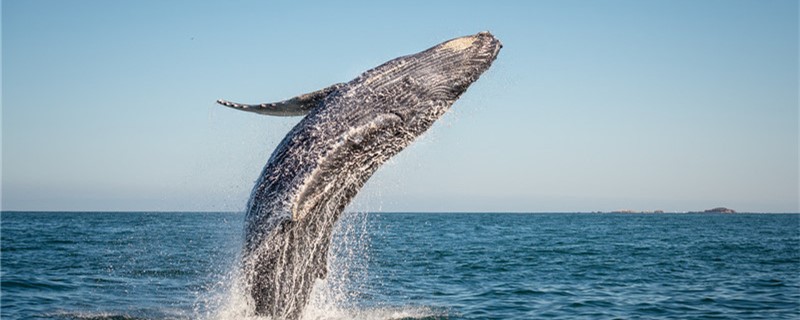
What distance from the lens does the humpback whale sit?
7.89 meters

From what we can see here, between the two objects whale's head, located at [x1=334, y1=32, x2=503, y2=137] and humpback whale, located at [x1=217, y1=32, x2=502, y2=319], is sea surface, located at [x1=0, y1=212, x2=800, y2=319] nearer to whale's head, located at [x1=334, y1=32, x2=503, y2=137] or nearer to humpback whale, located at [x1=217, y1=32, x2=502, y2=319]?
humpback whale, located at [x1=217, y1=32, x2=502, y2=319]

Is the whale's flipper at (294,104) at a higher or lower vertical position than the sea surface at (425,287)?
higher

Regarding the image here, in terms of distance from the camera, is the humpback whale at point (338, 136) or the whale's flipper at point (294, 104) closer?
the humpback whale at point (338, 136)

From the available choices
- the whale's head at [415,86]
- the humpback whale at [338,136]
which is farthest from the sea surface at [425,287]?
the whale's head at [415,86]

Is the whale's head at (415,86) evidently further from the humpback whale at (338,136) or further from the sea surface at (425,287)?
the sea surface at (425,287)

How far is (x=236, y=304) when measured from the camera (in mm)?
9977

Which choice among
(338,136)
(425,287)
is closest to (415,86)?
(338,136)

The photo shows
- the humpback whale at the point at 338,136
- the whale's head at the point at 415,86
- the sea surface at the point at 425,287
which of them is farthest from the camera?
the sea surface at the point at 425,287

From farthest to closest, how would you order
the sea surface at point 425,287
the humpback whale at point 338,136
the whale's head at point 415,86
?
1. the sea surface at point 425,287
2. the whale's head at point 415,86
3. the humpback whale at point 338,136

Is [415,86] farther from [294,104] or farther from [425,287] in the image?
[425,287]

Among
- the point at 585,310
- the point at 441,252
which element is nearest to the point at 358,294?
the point at 585,310

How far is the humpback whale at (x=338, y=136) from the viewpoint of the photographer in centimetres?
789

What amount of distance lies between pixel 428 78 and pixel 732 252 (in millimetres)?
30819

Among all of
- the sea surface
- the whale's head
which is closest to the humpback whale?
Answer: the whale's head
